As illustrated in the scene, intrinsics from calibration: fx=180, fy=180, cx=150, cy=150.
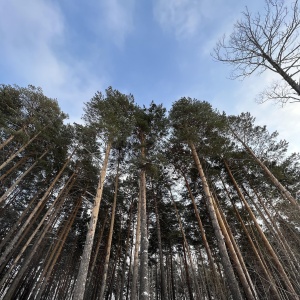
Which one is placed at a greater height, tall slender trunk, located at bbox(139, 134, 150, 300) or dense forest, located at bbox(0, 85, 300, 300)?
dense forest, located at bbox(0, 85, 300, 300)

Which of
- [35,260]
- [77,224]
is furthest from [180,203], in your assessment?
[35,260]

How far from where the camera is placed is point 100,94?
A: 12.1 metres

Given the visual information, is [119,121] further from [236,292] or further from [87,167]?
[236,292]

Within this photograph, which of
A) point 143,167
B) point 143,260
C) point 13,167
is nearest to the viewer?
point 143,260

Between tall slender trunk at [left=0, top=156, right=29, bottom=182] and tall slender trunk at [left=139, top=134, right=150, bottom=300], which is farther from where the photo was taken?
tall slender trunk at [left=0, top=156, right=29, bottom=182]

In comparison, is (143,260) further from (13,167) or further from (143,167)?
(13,167)

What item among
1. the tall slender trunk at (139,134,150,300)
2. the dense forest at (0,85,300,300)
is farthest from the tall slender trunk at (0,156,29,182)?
the tall slender trunk at (139,134,150,300)

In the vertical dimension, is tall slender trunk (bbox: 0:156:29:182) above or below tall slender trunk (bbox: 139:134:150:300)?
above

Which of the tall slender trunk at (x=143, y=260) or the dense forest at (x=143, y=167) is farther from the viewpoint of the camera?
the dense forest at (x=143, y=167)

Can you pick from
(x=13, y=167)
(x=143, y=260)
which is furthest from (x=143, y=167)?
(x=13, y=167)

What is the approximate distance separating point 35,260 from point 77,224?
528 cm

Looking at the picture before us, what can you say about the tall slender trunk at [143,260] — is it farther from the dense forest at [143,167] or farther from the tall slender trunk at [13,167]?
the tall slender trunk at [13,167]

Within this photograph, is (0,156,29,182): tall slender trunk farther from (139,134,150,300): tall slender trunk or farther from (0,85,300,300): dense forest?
(139,134,150,300): tall slender trunk

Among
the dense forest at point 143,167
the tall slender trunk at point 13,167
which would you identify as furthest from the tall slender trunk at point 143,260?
the tall slender trunk at point 13,167
